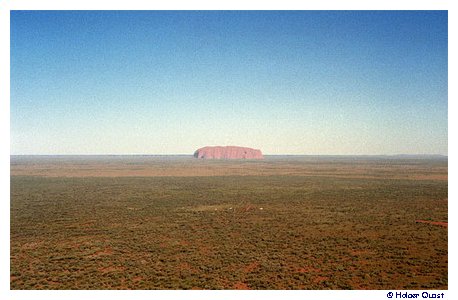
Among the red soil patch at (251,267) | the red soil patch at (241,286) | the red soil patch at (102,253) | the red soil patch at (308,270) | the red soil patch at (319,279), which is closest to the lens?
the red soil patch at (241,286)

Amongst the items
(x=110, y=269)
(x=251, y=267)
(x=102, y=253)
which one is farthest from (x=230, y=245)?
(x=102, y=253)

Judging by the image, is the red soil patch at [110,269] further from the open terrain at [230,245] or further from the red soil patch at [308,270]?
the red soil patch at [308,270]

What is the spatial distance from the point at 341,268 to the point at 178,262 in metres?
6.27

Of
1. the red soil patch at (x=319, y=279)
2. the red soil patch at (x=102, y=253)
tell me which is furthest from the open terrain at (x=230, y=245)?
the red soil patch at (x=102, y=253)

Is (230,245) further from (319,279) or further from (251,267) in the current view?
(319,279)

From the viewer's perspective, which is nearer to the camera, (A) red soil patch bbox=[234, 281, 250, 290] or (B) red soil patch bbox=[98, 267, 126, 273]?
(A) red soil patch bbox=[234, 281, 250, 290]

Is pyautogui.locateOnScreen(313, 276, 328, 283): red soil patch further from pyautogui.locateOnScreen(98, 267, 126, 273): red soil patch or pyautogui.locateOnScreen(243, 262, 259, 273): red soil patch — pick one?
pyautogui.locateOnScreen(98, 267, 126, 273): red soil patch

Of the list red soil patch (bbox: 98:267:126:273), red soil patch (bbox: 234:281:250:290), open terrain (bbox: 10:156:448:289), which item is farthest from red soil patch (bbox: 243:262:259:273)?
red soil patch (bbox: 98:267:126:273)

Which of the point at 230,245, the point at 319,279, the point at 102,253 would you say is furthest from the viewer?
the point at 230,245
